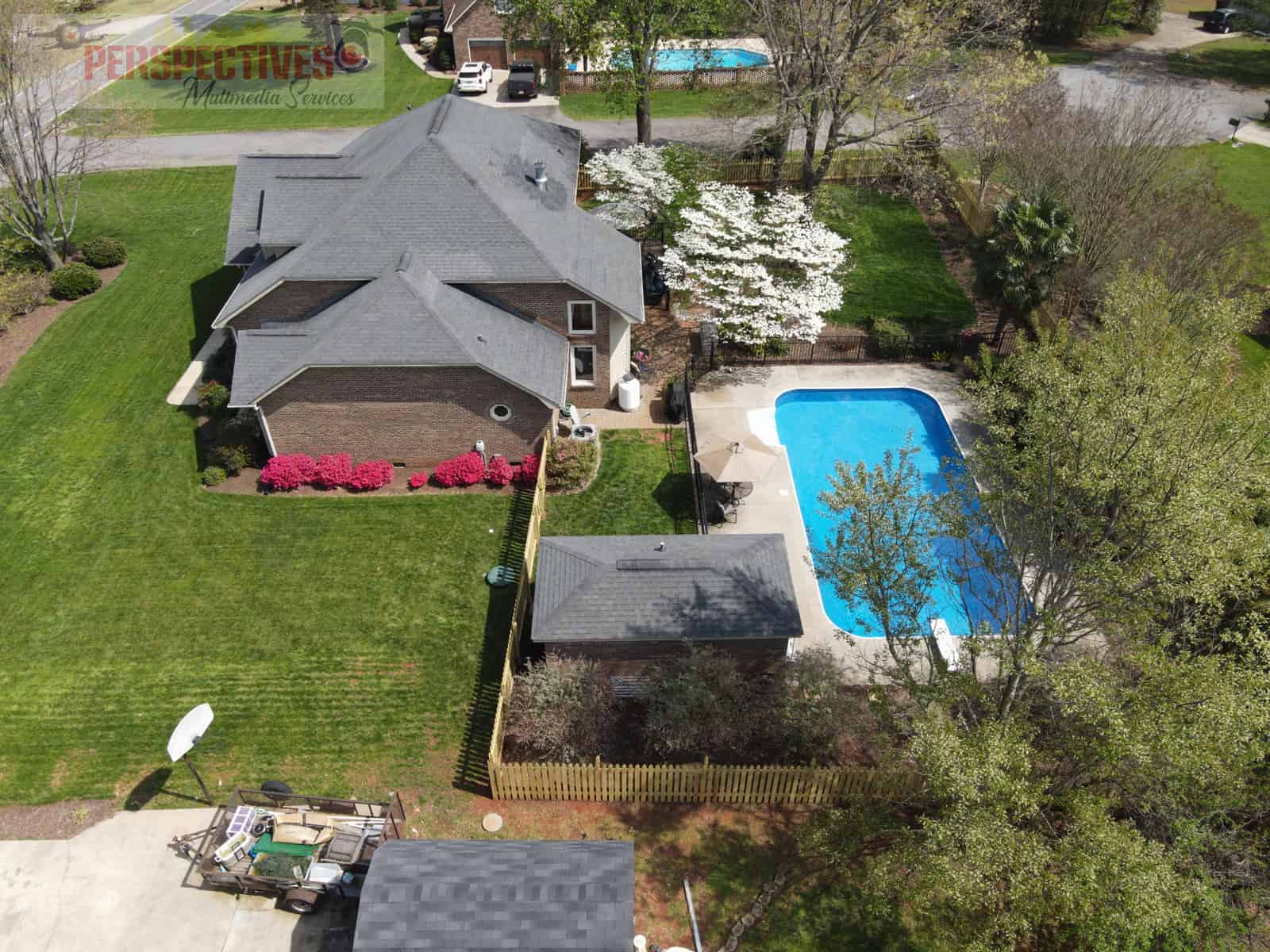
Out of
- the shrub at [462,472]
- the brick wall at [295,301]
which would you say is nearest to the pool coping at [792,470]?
the shrub at [462,472]

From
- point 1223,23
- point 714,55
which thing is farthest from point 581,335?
point 1223,23

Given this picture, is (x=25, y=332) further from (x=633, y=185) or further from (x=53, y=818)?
(x=633, y=185)

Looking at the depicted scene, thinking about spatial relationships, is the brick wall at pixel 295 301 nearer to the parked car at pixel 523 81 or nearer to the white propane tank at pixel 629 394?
the white propane tank at pixel 629 394

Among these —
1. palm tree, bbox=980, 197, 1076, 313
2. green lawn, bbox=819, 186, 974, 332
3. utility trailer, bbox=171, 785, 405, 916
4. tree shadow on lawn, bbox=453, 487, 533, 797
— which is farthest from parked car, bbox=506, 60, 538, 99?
utility trailer, bbox=171, 785, 405, 916

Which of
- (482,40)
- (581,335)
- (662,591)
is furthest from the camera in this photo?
(482,40)

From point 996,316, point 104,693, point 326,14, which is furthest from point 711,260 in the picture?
point 326,14

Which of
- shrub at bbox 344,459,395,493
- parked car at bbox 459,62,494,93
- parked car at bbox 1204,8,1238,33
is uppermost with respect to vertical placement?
parked car at bbox 1204,8,1238,33

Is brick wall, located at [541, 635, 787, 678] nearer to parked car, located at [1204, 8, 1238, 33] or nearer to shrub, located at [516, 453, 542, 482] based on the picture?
shrub, located at [516, 453, 542, 482]
